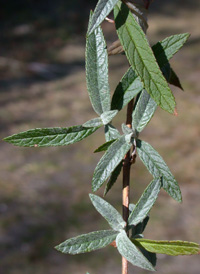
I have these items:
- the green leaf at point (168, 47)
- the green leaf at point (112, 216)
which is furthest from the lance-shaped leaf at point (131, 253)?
the green leaf at point (168, 47)

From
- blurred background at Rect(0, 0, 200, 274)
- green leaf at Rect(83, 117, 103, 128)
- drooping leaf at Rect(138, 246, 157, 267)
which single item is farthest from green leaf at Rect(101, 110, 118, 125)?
blurred background at Rect(0, 0, 200, 274)

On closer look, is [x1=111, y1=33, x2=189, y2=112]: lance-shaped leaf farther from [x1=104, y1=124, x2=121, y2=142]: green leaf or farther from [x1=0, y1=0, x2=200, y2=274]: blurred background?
[x1=0, y1=0, x2=200, y2=274]: blurred background

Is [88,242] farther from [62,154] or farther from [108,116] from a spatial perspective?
[62,154]

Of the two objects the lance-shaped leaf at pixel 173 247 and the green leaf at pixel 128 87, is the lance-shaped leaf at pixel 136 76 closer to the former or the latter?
the green leaf at pixel 128 87

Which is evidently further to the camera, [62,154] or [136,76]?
[62,154]

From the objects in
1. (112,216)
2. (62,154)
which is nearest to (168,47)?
(112,216)

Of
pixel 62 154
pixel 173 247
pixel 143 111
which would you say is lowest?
pixel 173 247

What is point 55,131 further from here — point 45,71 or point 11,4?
point 11,4
